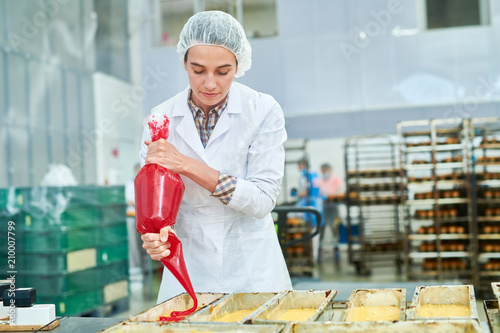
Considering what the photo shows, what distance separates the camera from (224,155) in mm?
1711

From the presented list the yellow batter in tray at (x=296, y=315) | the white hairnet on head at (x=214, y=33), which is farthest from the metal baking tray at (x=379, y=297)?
the white hairnet on head at (x=214, y=33)

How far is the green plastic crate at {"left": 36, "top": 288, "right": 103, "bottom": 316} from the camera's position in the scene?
13.9 ft

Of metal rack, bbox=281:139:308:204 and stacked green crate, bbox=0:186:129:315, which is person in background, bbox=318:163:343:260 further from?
stacked green crate, bbox=0:186:129:315

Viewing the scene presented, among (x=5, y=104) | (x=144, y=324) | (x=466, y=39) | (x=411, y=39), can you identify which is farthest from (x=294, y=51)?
(x=144, y=324)

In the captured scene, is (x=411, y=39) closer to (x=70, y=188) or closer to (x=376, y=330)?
(x=70, y=188)

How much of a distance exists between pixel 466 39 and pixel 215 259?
642 cm

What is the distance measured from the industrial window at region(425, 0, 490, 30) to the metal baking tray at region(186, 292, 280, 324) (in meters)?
7.04

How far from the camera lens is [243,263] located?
174cm

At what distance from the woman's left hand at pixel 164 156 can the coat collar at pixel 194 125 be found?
10.6 inches

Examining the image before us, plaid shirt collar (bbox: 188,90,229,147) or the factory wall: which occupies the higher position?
the factory wall

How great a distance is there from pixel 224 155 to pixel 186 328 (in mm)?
702

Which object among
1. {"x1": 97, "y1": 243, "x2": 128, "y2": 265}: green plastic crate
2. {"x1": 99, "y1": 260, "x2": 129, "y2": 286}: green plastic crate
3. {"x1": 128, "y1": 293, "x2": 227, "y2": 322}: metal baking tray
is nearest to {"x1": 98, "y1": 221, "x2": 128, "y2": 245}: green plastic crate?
{"x1": 97, "y1": 243, "x2": 128, "y2": 265}: green plastic crate

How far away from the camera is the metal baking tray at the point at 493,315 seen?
110cm

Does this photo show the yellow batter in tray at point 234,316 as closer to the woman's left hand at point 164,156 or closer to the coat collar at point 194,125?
the woman's left hand at point 164,156
